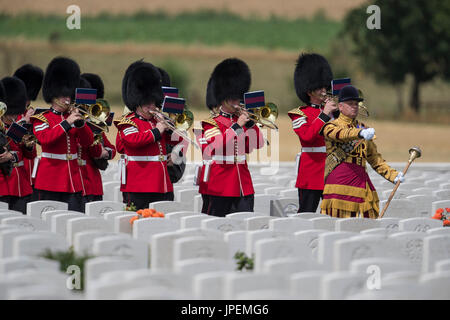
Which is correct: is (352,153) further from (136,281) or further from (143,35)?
(143,35)

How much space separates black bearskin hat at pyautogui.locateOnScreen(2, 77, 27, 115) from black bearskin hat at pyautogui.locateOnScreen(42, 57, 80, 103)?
0.21 meters

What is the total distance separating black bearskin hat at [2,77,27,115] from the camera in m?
8.24

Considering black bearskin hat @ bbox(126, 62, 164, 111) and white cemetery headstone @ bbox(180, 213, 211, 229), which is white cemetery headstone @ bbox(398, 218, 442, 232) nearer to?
white cemetery headstone @ bbox(180, 213, 211, 229)

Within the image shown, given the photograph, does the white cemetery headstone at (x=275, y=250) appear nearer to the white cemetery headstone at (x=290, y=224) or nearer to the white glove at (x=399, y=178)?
the white cemetery headstone at (x=290, y=224)

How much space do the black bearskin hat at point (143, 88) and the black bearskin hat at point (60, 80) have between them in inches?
22.1

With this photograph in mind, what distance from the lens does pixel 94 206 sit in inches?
269

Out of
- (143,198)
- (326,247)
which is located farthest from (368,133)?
(143,198)

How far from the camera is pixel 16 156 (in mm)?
7902

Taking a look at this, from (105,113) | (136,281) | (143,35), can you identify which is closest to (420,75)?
(143,35)

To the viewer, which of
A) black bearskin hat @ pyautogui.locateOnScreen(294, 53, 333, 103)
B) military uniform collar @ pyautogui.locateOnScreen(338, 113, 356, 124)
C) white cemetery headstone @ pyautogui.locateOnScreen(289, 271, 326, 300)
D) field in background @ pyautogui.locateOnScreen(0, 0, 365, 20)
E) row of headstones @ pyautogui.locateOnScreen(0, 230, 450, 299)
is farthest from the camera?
field in background @ pyautogui.locateOnScreen(0, 0, 365, 20)

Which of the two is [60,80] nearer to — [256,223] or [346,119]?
[346,119]

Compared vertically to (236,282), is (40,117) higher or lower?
higher

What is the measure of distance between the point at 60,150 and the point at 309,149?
2.20 m

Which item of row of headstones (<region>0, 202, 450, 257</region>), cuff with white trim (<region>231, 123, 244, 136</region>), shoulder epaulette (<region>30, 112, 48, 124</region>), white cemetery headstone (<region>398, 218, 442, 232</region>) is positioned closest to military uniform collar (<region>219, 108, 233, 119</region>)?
cuff with white trim (<region>231, 123, 244, 136</region>)
